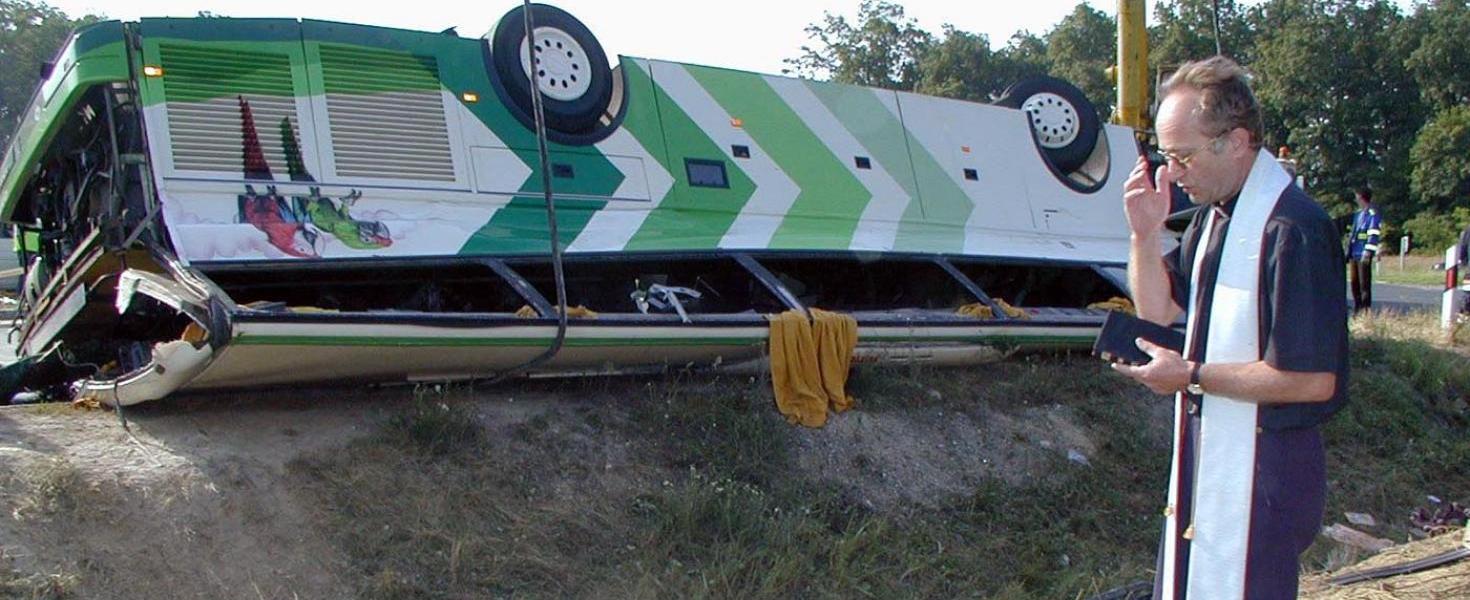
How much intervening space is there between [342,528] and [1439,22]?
53.6 meters

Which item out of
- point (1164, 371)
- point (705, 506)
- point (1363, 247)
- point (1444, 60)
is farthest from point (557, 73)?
point (1444, 60)

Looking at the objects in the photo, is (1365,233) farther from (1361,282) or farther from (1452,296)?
(1452,296)

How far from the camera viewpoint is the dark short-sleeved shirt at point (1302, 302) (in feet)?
7.45

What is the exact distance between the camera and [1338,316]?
231cm

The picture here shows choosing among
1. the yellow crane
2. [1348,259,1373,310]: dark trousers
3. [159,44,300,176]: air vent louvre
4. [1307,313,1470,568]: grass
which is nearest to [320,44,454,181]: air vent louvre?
[159,44,300,176]: air vent louvre

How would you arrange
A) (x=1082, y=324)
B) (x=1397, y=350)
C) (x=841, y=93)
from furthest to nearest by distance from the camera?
(x=1397, y=350), (x=841, y=93), (x=1082, y=324)

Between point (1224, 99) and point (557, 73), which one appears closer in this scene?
point (1224, 99)

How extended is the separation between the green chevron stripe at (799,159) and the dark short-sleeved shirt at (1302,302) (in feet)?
16.5

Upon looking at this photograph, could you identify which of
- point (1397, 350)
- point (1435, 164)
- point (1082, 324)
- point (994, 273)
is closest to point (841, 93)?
point (994, 273)

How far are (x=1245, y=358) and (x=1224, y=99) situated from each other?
530 mm

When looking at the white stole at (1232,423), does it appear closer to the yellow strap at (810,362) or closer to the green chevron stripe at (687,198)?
the yellow strap at (810,362)

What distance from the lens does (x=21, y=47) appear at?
42906 millimetres

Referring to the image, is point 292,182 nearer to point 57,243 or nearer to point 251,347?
point 251,347

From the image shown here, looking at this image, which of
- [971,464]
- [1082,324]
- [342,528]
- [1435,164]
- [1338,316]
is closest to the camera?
[1338,316]
